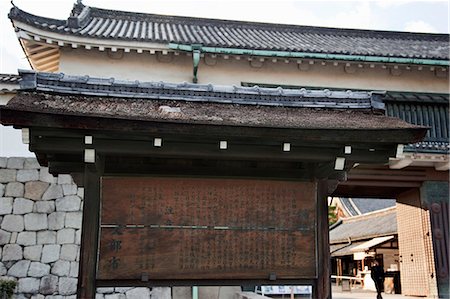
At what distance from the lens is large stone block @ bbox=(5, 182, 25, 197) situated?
33.1 ft

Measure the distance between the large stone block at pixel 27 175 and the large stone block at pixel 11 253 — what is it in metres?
1.43

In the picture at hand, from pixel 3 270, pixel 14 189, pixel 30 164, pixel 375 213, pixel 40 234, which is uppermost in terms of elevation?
pixel 375 213

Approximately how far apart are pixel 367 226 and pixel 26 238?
17.6 meters

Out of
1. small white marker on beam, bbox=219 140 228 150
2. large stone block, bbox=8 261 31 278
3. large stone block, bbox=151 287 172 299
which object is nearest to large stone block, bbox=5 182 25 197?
large stone block, bbox=8 261 31 278

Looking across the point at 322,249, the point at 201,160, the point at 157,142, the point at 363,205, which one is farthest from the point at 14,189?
the point at 363,205

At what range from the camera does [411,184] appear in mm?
12102

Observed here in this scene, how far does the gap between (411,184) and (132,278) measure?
9.01m

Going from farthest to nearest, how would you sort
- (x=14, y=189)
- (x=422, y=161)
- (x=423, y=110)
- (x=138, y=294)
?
(x=423, y=110) < (x=422, y=161) < (x=14, y=189) < (x=138, y=294)

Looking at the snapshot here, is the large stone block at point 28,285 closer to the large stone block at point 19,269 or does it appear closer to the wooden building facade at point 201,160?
the large stone block at point 19,269

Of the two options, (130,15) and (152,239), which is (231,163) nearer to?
(152,239)

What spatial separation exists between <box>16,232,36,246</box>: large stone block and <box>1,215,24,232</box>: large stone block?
130 millimetres

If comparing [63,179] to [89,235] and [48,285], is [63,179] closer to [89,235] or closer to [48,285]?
[48,285]

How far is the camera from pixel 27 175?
10250 mm

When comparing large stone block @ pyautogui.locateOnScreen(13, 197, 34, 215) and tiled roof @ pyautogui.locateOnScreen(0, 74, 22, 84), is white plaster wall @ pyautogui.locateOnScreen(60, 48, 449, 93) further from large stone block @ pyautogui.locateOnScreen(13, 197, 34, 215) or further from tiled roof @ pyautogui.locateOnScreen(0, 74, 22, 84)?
large stone block @ pyautogui.locateOnScreen(13, 197, 34, 215)
